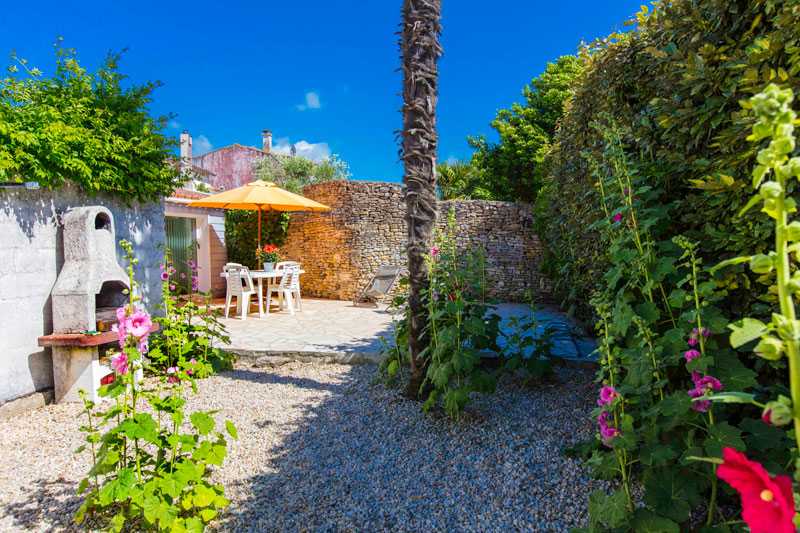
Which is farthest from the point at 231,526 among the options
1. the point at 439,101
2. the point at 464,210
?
the point at 464,210

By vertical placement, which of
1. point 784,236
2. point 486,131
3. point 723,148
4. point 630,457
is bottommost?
point 630,457

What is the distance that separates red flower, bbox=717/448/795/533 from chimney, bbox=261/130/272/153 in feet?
85.0

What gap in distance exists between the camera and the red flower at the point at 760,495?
0.54 metres

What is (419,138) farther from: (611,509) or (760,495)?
(760,495)

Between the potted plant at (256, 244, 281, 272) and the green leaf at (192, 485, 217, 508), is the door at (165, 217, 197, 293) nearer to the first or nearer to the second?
the potted plant at (256, 244, 281, 272)

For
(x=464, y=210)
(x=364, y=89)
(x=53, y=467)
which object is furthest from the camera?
(x=364, y=89)

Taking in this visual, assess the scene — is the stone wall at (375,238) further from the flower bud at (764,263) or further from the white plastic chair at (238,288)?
the flower bud at (764,263)

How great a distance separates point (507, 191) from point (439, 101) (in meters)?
14.5

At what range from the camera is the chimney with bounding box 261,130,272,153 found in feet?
80.1

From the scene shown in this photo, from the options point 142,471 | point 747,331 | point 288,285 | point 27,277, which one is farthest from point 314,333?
point 747,331

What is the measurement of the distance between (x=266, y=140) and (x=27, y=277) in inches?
886

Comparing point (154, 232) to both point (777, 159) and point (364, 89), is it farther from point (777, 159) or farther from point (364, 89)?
point (364, 89)

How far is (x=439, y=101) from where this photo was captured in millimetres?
3322

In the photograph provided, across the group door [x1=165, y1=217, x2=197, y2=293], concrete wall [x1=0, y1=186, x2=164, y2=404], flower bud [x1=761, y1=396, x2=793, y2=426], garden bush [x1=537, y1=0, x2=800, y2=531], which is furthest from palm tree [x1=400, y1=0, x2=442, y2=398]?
door [x1=165, y1=217, x2=197, y2=293]
